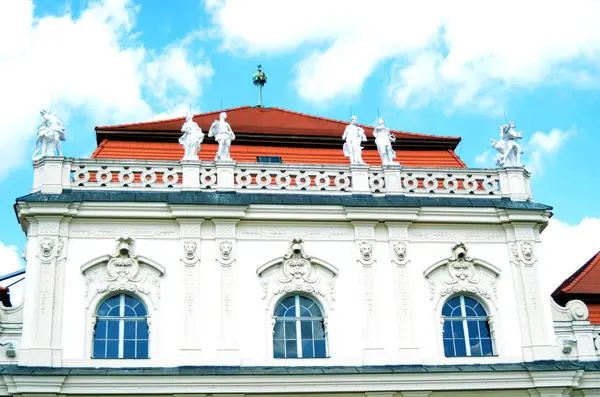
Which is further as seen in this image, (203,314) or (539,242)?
(539,242)

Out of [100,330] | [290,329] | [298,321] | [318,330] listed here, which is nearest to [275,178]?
[298,321]

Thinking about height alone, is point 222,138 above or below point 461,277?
above

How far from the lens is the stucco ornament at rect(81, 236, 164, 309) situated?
1716 cm

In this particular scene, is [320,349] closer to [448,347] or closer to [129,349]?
[448,347]

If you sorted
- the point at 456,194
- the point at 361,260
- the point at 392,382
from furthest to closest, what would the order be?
the point at 456,194, the point at 361,260, the point at 392,382

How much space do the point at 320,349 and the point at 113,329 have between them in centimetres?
400

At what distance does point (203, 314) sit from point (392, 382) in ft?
12.5

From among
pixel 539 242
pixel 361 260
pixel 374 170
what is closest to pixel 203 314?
pixel 361 260

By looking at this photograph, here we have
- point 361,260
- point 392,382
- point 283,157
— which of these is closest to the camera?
point 392,382

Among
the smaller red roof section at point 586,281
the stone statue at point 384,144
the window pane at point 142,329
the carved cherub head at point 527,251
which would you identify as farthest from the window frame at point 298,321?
the smaller red roof section at point 586,281

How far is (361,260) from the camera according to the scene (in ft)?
59.3

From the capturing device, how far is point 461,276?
18.4 meters

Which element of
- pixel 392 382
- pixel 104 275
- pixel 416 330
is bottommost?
pixel 392 382

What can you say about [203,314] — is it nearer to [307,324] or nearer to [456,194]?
[307,324]
